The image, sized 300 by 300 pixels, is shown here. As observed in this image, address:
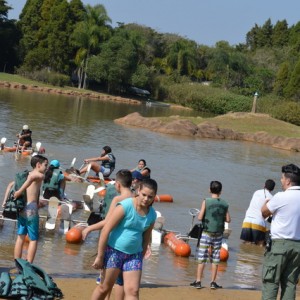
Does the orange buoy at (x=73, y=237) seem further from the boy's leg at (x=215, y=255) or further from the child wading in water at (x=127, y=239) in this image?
the child wading in water at (x=127, y=239)

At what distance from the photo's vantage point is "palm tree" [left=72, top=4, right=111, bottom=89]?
241ft

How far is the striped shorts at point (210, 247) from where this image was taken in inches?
343

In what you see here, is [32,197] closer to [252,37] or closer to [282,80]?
[282,80]

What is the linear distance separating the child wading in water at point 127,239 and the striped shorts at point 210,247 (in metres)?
2.84

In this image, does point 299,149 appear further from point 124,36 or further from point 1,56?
point 1,56

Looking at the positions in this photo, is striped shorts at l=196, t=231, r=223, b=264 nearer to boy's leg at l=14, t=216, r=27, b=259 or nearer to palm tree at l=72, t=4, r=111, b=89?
boy's leg at l=14, t=216, r=27, b=259

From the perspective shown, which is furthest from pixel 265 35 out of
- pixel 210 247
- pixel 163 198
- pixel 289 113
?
pixel 210 247

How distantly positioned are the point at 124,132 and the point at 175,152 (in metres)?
7.02

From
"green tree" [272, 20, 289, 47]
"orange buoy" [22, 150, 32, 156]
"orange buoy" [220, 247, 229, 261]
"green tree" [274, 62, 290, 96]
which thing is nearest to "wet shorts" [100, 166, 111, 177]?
"orange buoy" [22, 150, 32, 156]

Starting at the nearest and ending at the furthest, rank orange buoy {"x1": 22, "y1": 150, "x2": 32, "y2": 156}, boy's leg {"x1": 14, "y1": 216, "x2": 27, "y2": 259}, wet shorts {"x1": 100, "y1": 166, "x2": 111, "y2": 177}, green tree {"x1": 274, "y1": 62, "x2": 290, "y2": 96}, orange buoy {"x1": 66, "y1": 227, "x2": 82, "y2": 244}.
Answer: boy's leg {"x1": 14, "y1": 216, "x2": 27, "y2": 259} → orange buoy {"x1": 66, "y1": 227, "x2": 82, "y2": 244} → wet shorts {"x1": 100, "y1": 166, "x2": 111, "y2": 177} → orange buoy {"x1": 22, "y1": 150, "x2": 32, "y2": 156} → green tree {"x1": 274, "y1": 62, "x2": 290, "y2": 96}

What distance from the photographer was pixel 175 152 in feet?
97.9

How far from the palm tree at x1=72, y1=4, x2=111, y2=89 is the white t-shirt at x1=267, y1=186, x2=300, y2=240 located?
68.1 m

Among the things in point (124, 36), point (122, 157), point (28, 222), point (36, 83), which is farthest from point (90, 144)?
point (124, 36)

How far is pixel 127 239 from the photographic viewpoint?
593 centimetres
